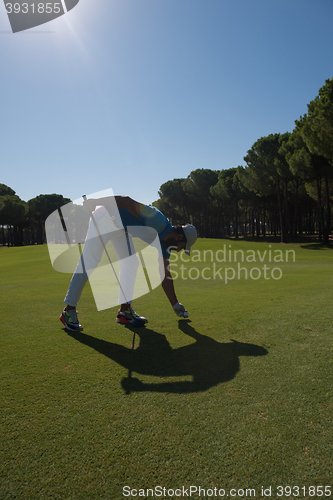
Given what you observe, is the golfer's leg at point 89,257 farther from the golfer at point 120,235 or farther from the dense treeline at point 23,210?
the dense treeline at point 23,210

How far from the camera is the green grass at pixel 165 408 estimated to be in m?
1.43

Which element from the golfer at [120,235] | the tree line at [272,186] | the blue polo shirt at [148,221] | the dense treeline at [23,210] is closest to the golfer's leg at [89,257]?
the golfer at [120,235]

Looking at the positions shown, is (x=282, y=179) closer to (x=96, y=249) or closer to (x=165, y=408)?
(x=96, y=249)

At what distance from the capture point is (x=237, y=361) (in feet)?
8.96

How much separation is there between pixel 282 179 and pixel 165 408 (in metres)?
41.1

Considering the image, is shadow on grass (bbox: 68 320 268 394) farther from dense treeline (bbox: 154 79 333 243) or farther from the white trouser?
dense treeline (bbox: 154 79 333 243)

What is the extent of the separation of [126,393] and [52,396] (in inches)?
21.2

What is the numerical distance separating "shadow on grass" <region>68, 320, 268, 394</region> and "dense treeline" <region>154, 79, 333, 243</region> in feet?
85.1

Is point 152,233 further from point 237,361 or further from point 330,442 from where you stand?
point 330,442

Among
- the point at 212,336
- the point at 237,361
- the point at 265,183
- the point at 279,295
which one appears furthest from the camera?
the point at 265,183

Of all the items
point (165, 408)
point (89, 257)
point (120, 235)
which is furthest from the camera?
point (120, 235)

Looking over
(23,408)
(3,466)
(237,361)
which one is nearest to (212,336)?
(237,361)

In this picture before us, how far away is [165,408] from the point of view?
78.4 inches

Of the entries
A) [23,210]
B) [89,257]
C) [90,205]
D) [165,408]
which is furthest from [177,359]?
[23,210]
